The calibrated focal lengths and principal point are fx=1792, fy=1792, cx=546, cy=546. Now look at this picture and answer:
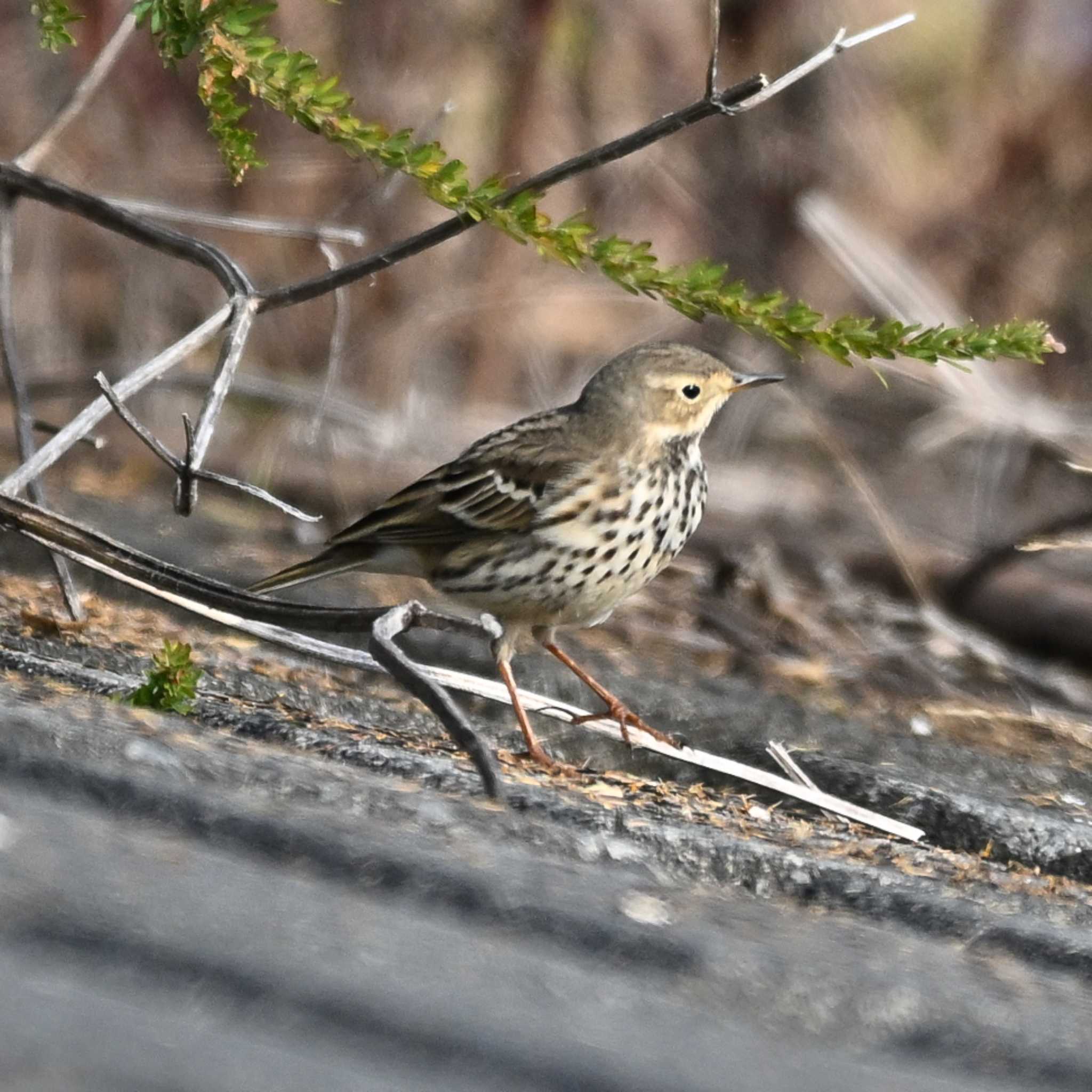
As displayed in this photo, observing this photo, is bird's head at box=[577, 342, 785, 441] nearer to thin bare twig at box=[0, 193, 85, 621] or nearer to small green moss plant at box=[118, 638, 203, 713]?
thin bare twig at box=[0, 193, 85, 621]

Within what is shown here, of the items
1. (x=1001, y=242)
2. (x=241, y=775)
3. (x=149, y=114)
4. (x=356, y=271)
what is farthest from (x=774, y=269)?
(x=241, y=775)

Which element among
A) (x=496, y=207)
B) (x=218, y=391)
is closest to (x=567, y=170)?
(x=496, y=207)

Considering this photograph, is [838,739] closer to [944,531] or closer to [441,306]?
[944,531]

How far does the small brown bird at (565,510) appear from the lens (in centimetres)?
412

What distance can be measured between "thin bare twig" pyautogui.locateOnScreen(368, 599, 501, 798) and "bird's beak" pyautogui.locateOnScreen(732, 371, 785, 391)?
2.25 meters

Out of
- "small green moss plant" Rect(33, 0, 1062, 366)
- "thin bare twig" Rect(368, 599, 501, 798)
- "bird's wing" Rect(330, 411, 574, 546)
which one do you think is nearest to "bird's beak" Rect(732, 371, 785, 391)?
"bird's wing" Rect(330, 411, 574, 546)

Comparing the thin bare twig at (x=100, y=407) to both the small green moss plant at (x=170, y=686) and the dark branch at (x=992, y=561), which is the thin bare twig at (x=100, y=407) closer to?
the small green moss plant at (x=170, y=686)

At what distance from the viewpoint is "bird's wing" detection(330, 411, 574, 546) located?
4250mm

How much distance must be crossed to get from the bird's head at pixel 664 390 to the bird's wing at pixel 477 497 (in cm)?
17

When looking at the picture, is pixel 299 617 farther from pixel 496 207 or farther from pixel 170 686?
pixel 496 207

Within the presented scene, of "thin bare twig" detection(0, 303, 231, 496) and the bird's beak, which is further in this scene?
the bird's beak

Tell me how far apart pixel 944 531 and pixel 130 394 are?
4892 millimetres

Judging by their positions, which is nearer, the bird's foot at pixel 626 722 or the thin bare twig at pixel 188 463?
the thin bare twig at pixel 188 463

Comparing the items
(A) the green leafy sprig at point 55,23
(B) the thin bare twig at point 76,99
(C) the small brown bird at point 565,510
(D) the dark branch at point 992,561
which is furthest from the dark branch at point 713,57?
(D) the dark branch at point 992,561
